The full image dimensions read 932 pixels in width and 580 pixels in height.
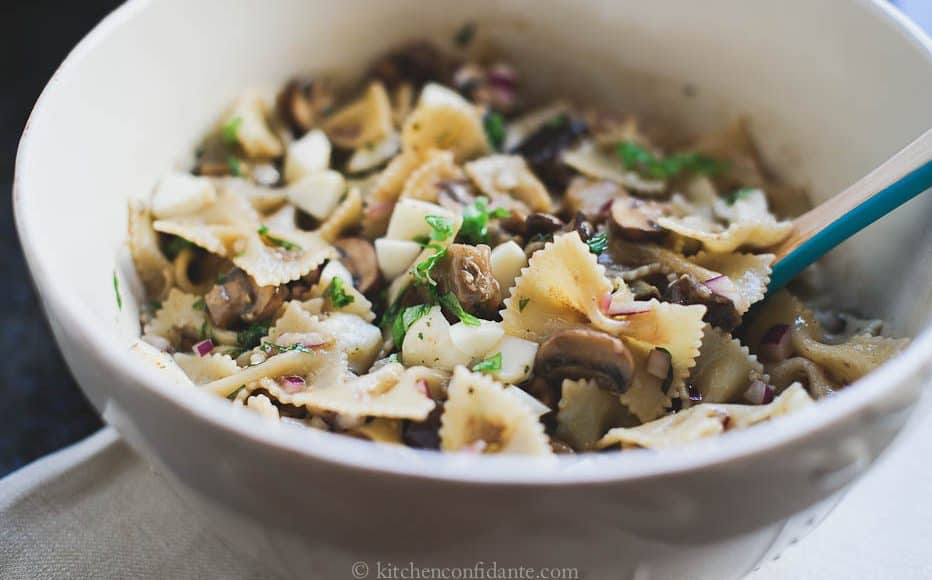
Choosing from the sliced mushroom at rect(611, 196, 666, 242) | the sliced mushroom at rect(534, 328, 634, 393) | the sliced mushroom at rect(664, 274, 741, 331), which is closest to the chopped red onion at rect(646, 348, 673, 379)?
the sliced mushroom at rect(534, 328, 634, 393)

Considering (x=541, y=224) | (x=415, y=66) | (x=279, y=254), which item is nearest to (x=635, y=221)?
(x=541, y=224)

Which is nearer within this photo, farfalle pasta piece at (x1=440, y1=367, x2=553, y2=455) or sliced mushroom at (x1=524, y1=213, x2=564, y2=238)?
farfalle pasta piece at (x1=440, y1=367, x2=553, y2=455)

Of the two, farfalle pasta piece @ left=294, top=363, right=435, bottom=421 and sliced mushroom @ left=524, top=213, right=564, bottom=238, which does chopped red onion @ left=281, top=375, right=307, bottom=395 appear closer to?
farfalle pasta piece @ left=294, top=363, right=435, bottom=421

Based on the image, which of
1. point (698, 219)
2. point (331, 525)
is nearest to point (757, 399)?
point (698, 219)

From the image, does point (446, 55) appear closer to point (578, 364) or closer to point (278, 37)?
point (278, 37)

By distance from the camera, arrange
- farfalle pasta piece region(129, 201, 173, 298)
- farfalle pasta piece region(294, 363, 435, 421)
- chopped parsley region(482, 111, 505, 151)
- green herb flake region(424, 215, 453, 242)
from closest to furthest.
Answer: farfalle pasta piece region(294, 363, 435, 421) → green herb flake region(424, 215, 453, 242) → farfalle pasta piece region(129, 201, 173, 298) → chopped parsley region(482, 111, 505, 151)

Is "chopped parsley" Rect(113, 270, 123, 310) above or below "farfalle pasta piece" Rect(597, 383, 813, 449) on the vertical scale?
below

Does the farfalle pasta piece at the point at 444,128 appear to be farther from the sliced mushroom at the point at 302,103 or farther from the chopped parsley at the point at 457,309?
the chopped parsley at the point at 457,309
